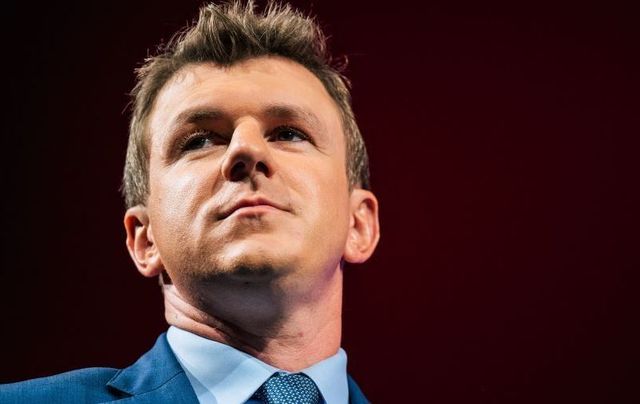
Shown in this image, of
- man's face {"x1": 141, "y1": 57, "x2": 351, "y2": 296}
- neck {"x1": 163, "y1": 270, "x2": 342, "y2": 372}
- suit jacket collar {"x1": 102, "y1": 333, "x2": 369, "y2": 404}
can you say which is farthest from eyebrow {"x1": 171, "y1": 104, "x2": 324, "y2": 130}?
suit jacket collar {"x1": 102, "y1": 333, "x2": 369, "y2": 404}

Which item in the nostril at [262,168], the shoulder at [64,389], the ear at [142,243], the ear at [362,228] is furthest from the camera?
the ear at [362,228]

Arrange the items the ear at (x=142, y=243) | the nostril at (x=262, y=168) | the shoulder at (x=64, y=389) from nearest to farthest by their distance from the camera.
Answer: the shoulder at (x=64, y=389), the nostril at (x=262, y=168), the ear at (x=142, y=243)

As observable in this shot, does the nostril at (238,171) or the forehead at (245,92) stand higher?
the forehead at (245,92)

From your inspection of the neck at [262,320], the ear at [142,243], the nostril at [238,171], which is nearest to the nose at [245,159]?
the nostril at [238,171]

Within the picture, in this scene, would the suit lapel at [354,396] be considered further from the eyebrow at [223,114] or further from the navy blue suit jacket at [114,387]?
the eyebrow at [223,114]

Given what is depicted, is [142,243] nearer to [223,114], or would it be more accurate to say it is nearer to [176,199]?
[176,199]

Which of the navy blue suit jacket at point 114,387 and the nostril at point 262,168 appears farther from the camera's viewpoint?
the nostril at point 262,168

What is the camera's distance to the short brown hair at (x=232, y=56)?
6.24 feet

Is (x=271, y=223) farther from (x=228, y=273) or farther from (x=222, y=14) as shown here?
(x=222, y=14)

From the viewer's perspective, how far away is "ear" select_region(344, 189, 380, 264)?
76.3 inches

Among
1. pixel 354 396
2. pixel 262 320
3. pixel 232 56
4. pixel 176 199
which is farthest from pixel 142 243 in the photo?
pixel 354 396

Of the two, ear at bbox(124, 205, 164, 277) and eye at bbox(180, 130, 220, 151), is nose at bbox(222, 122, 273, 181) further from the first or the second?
ear at bbox(124, 205, 164, 277)

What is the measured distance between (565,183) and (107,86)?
4.98 feet

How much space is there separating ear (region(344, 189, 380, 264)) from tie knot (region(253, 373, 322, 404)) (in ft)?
1.32
